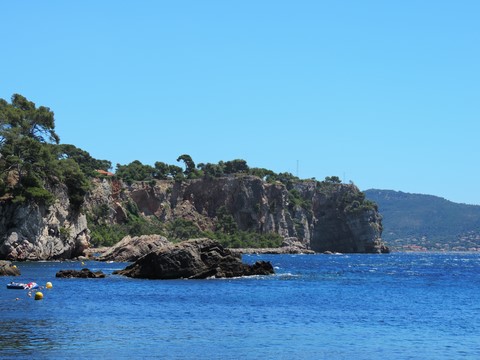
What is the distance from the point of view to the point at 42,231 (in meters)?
114

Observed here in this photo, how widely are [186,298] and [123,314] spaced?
39.3ft

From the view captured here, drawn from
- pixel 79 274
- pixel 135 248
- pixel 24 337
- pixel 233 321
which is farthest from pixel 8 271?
pixel 24 337

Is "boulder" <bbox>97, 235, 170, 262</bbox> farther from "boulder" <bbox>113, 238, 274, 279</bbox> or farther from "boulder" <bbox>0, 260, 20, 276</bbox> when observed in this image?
"boulder" <bbox>0, 260, 20, 276</bbox>

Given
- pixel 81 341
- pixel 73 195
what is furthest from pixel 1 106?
pixel 81 341

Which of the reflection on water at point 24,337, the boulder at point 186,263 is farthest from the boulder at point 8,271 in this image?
the reflection on water at point 24,337

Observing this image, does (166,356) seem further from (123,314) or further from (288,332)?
(123,314)

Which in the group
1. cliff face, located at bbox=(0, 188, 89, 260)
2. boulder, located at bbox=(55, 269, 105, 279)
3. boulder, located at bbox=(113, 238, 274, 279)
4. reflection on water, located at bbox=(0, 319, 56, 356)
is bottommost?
reflection on water, located at bbox=(0, 319, 56, 356)

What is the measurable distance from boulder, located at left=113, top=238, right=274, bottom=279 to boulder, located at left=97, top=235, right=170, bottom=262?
24013mm

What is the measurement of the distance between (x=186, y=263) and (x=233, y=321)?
34.5 m

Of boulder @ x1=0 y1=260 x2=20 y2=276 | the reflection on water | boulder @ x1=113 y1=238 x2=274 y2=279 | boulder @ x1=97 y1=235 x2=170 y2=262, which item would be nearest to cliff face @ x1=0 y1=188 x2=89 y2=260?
boulder @ x1=97 y1=235 x2=170 y2=262

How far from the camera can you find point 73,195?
126625mm

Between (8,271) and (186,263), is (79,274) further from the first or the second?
(186,263)

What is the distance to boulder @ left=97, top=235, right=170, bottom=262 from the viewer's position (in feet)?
363

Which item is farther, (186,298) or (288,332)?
(186,298)
